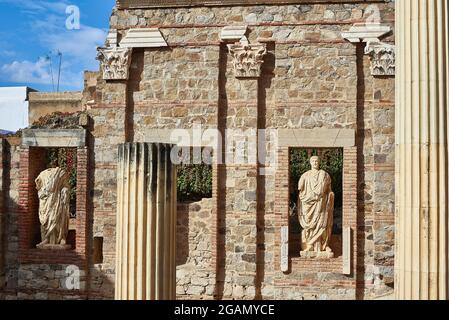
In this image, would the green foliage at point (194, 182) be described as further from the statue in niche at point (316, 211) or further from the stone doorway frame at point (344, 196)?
the statue in niche at point (316, 211)

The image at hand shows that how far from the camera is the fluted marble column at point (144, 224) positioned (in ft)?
22.9

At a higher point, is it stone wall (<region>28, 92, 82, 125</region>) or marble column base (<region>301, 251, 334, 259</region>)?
stone wall (<region>28, 92, 82, 125</region>)

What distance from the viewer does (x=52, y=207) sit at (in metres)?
11.7

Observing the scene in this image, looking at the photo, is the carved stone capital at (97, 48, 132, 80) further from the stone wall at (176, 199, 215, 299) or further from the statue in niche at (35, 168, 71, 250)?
the stone wall at (176, 199, 215, 299)

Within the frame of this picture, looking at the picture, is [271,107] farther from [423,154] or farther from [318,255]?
[423,154]

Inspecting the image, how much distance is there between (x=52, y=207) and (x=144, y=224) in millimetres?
5392

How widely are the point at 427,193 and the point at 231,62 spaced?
6.12m

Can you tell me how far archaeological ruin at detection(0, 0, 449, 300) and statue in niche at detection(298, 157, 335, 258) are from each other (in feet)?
0.09

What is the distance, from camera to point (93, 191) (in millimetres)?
11859

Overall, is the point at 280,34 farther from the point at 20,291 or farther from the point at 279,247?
the point at 20,291

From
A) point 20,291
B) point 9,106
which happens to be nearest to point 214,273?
point 20,291

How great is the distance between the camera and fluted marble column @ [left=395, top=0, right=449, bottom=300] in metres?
6.24

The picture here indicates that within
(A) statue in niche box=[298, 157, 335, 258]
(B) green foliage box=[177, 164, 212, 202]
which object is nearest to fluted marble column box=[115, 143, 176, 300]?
(A) statue in niche box=[298, 157, 335, 258]

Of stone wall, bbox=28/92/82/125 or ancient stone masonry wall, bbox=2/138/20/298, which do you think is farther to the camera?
stone wall, bbox=28/92/82/125
